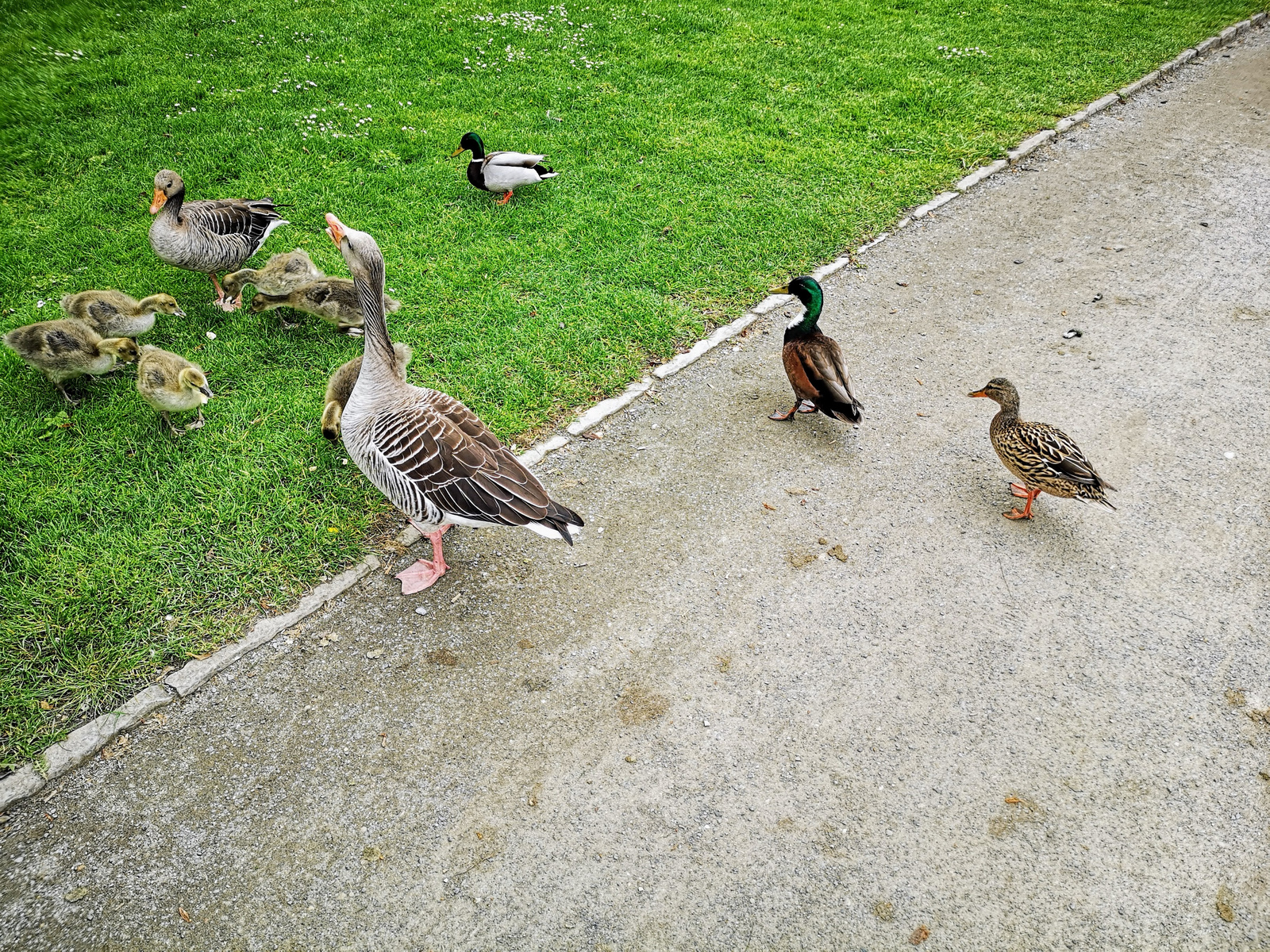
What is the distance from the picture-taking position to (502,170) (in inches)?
323

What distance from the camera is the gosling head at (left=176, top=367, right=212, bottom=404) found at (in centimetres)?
538

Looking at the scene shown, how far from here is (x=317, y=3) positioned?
41.3 ft

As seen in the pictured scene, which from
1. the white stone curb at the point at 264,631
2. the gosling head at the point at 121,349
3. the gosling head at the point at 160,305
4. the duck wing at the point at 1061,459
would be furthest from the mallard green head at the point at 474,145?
the duck wing at the point at 1061,459

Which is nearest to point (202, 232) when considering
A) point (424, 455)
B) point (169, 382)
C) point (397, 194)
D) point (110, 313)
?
point (110, 313)

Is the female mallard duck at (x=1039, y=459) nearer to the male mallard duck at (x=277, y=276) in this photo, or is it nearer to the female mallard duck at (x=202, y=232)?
the male mallard duck at (x=277, y=276)

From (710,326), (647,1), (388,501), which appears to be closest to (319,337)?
(388,501)

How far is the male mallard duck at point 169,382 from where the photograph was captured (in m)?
5.29

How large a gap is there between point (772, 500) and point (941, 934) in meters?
3.00

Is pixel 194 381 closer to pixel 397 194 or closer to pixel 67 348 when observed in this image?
pixel 67 348

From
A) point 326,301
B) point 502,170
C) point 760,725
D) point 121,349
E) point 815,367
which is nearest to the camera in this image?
point 760,725

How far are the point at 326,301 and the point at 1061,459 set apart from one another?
20.2ft

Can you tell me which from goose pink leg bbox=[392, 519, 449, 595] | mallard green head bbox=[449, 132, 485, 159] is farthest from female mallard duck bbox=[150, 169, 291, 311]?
goose pink leg bbox=[392, 519, 449, 595]

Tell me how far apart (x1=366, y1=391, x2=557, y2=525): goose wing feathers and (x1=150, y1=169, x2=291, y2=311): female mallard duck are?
11.4 feet

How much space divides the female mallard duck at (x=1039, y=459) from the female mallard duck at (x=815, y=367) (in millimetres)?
1083
